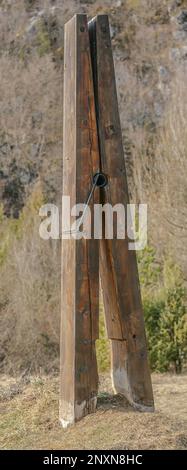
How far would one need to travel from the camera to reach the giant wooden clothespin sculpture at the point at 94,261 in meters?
4.16

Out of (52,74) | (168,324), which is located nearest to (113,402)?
(168,324)

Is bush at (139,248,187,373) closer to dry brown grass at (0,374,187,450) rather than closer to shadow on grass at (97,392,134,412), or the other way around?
dry brown grass at (0,374,187,450)

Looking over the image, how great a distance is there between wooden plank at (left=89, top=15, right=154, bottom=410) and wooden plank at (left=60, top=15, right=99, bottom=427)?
8cm

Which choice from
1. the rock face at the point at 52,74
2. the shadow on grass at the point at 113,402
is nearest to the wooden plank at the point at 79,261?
the shadow on grass at the point at 113,402

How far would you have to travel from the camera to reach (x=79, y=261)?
4184mm

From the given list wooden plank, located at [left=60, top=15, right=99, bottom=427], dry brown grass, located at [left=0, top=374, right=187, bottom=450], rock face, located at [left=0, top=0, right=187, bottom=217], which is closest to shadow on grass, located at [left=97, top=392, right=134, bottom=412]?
dry brown grass, located at [left=0, top=374, right=187, bottom=450]

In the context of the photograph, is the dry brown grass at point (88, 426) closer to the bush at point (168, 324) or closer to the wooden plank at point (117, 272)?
the wooden plank at point (117, 272)

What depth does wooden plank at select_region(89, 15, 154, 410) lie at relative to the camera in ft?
13.9

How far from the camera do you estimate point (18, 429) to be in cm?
433

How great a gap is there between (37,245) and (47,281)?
111cm

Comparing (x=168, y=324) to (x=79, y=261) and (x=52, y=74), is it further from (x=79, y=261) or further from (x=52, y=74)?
(x=52, y=74)

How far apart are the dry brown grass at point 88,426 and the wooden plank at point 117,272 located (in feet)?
0.72

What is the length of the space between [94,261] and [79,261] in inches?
4.3
